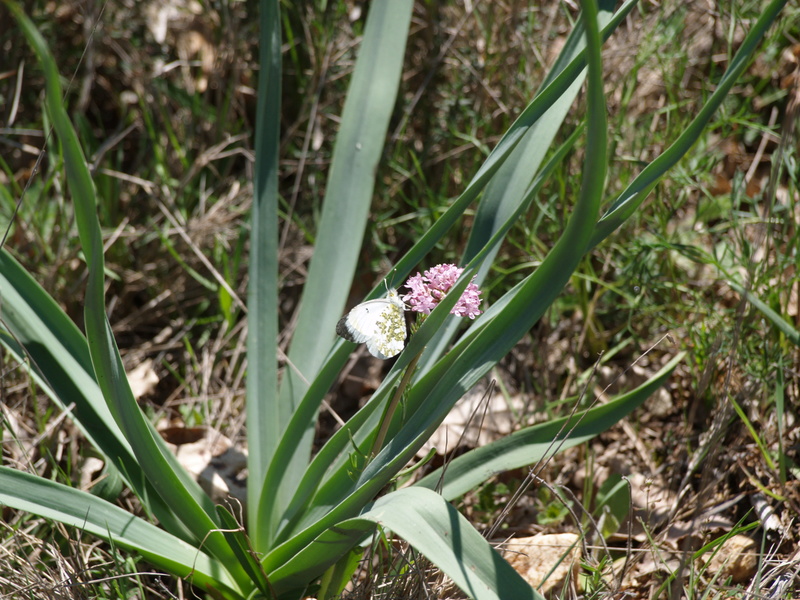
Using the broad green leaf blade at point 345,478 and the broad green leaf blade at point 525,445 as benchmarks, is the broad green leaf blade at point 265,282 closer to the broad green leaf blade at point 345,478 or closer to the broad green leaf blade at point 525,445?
the broad green leaf blade at point 345,478

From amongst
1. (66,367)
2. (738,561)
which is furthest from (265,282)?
(738,561)

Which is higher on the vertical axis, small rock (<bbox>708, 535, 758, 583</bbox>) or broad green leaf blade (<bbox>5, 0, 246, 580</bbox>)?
broad green leaf blade (<bbox>5, 0, 246, 580</bbox>)

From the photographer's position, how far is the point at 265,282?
134 centimetres

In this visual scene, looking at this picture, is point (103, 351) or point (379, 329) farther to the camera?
point (103, 351)

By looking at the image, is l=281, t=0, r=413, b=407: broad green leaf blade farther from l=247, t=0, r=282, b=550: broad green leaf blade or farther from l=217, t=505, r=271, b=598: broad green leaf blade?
l=217, t=505, r=271, b=598: broad green leaf blade

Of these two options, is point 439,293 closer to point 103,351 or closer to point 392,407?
point 392,407

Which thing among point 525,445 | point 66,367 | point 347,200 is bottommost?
point 525,445

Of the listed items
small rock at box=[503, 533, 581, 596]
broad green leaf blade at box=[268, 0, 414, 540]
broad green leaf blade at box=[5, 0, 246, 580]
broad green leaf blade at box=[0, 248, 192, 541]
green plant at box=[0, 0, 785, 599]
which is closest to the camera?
broad green leaf blade at box=[5, 0, 246, 580]

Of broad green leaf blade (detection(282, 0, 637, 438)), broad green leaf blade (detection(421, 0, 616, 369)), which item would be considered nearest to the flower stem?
broad green leaf blade (detection(282, 0, 637, 438))

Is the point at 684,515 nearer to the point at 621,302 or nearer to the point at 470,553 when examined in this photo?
the point at 621,302

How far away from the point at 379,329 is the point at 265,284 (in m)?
0.60

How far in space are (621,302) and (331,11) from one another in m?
1.12

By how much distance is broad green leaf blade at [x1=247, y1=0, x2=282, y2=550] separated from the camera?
49.8 inches

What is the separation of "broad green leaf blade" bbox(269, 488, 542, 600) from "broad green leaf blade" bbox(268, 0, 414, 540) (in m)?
0.46
